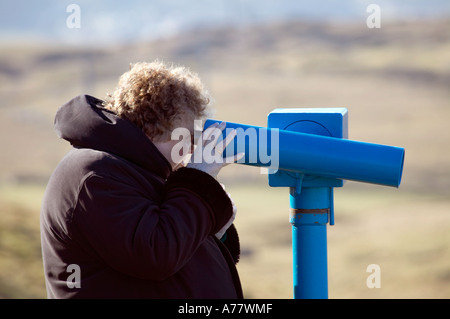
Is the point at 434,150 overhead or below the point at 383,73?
below

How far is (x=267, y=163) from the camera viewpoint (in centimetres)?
159

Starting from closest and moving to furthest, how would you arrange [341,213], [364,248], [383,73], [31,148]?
Result: [364,248]
[341,213]
[31,148]
[383,73]

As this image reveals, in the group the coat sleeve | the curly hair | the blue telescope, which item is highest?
the curly hair

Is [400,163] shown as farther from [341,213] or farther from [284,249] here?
[341,213]

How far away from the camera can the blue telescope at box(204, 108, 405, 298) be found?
1546 millimetres

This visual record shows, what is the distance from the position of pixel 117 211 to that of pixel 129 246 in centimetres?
9

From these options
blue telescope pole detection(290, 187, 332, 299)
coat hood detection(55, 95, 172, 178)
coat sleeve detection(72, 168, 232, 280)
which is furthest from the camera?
blue telescope pole detection(290, 187, 332, 299)

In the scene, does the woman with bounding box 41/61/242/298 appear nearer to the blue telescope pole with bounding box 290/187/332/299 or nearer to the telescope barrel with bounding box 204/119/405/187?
the telescope barrel with bounding box 204/119/405/187

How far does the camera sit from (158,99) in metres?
1.53

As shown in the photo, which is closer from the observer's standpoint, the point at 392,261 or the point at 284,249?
the point at 392,261

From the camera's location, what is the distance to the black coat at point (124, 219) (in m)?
1.40

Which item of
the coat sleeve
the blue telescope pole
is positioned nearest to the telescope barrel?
the blue telescope pole

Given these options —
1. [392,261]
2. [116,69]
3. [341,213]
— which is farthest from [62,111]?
[116,69]

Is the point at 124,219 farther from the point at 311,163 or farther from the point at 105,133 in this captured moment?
the point at 311,163
